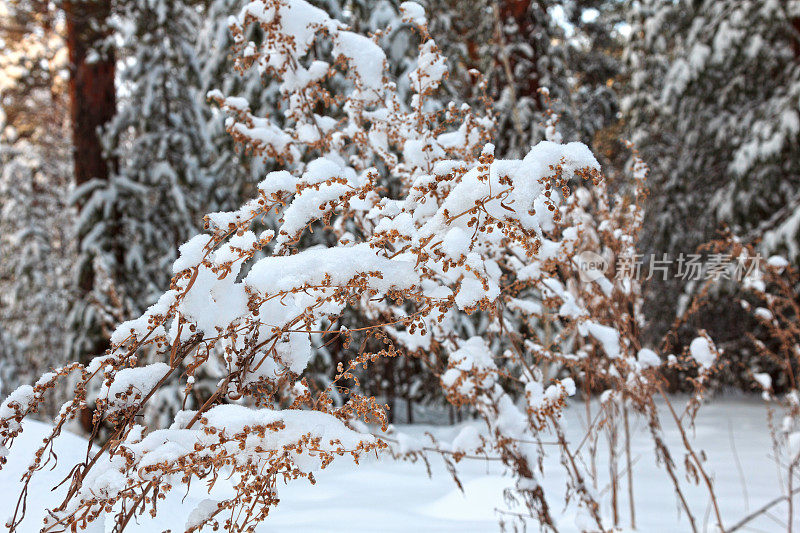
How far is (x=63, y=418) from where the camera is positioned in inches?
43.9

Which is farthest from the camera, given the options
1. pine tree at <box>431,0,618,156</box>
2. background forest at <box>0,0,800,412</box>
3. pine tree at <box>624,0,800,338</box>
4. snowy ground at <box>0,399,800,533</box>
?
pine tree at <box>431,0,618,156</box>

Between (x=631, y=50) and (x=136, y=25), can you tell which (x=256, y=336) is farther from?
(x=631, y=50)

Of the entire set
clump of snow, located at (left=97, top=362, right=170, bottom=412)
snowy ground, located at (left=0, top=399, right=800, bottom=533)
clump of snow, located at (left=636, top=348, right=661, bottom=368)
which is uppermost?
clump of snow, located at (left=97, top=362, right=170, bottom=412)

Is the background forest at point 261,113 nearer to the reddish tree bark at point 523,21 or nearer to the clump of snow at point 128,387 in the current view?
the reddish tree bark at point 523,21

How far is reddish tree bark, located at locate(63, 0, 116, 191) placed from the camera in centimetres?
624

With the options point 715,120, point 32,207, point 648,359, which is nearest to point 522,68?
point 715,120

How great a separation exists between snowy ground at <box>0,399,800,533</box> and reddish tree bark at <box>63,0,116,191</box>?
4.39m

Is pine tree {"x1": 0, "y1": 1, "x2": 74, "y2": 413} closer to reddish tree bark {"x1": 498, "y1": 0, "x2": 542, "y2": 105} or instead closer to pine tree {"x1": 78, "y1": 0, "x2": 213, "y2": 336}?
pine tree {"x1": 78, "y1": 0, "x2": 213, "y2": 336}

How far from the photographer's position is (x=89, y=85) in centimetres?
640

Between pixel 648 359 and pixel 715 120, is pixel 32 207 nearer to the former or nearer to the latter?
pixel 648 359

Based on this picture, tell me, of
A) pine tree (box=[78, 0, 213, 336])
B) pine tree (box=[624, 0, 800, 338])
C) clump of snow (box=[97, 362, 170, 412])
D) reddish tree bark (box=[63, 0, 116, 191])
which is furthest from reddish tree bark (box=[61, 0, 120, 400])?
pine tree (box=[624, 0, 800, 338])

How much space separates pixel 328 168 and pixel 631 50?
988 cm

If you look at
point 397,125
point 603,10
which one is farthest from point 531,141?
point 603,10

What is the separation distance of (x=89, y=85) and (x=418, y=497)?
18.3 feet
